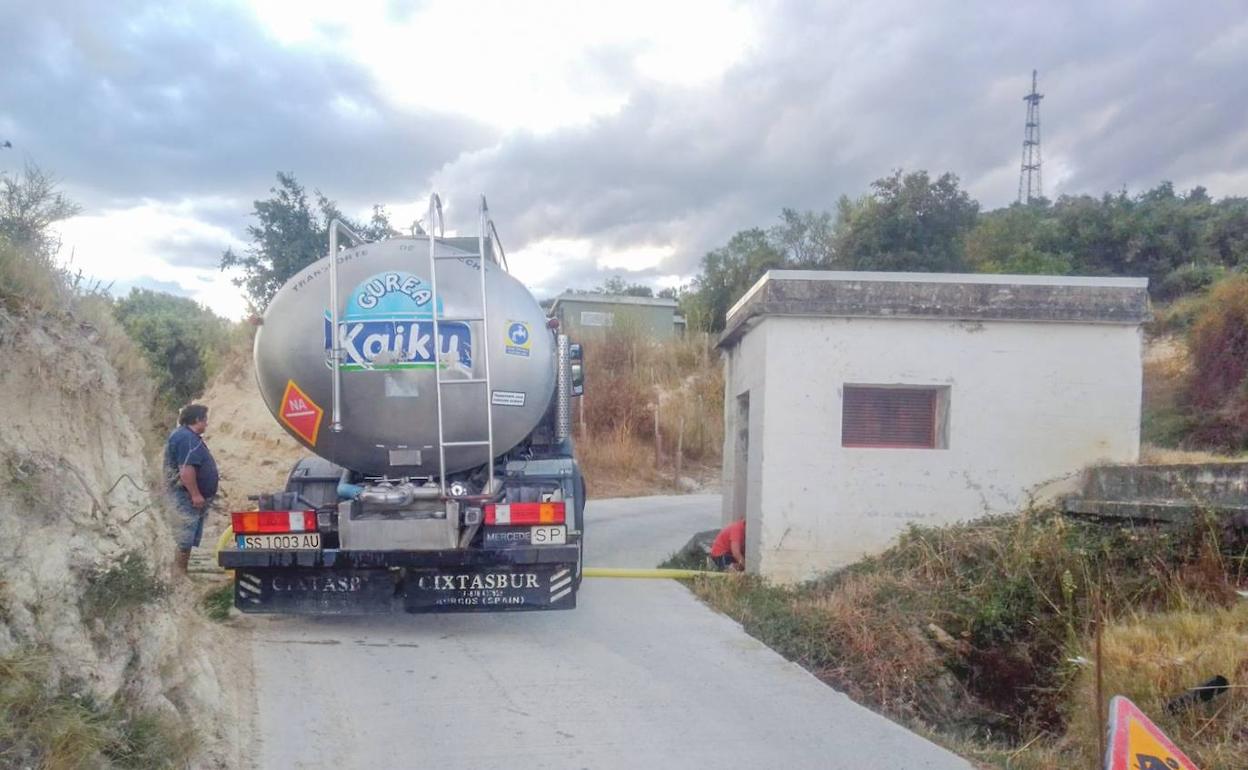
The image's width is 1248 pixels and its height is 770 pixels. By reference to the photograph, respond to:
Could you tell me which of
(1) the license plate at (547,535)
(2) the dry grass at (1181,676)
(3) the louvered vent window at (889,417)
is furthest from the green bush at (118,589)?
(3) the louvered vent window at (889,417)

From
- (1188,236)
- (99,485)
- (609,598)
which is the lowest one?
(609,598)

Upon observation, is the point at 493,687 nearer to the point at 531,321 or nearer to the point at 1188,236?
the point at 531,321

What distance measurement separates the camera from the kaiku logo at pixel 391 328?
6980 millimetres

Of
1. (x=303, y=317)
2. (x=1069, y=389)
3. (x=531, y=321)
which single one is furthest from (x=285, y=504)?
(x=1069, y=389)

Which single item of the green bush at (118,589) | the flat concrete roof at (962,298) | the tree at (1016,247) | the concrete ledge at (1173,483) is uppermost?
the tree at (1016,247)

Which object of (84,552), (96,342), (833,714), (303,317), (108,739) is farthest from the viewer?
(303,317)

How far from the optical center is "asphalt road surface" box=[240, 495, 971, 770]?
17.3ft

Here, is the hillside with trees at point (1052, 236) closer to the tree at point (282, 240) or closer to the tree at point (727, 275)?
the tree at point (727, 275)

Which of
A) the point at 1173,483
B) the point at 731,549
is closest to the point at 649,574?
the point at 731,549

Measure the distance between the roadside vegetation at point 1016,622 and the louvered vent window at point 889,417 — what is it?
0.99 m

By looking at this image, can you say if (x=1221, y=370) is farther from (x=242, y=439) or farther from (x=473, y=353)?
(x=242, y=439)

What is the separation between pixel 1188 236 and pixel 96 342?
27.3m

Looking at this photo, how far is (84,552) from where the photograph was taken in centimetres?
443

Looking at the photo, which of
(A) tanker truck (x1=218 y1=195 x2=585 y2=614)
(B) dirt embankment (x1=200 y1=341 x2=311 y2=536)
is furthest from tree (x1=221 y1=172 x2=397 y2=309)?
(A) tanker truck (x1=218 y1=195 x2=585 y2=614)
